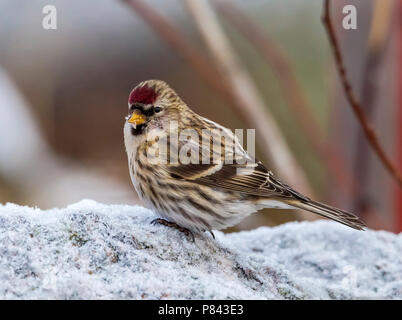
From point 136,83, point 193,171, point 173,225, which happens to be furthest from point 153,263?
point 136,83

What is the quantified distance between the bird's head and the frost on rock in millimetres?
287

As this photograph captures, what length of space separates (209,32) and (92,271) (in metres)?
1.65

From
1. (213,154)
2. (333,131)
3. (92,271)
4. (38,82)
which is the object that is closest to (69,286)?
(92,271)

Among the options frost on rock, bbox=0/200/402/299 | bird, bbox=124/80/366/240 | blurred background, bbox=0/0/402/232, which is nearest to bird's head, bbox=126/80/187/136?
bird, bbox=124/80/366/240

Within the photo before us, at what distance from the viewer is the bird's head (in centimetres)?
223

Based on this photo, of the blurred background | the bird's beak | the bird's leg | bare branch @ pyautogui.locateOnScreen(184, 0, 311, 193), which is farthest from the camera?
the blurred background

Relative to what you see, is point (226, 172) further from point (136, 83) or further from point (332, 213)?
point (136, 83)

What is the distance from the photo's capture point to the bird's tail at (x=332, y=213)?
2.12m

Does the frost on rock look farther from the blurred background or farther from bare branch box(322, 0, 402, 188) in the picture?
the blurred background

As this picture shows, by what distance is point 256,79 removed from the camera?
625 centimetres

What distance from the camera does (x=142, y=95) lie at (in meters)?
2.24

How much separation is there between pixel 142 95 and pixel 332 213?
72 cm
